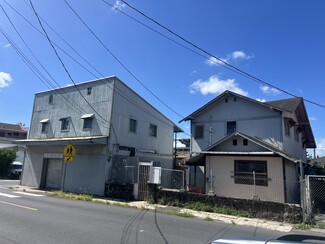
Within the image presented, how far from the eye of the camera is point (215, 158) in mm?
18234

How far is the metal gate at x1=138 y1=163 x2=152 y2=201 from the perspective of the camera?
1817 centimetres

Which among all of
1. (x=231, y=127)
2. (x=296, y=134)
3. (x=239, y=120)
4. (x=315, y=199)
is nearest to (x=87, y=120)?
(x=231, y=127)

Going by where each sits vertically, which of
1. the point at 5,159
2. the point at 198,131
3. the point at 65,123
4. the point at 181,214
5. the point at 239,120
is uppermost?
the point at 239,120

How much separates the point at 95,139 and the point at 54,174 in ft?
24.6

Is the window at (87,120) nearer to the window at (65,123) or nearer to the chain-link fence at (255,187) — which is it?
the window at (65,123)

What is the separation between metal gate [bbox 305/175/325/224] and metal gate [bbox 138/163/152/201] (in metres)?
8.98

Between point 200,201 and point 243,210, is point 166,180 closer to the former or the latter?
point 200,201

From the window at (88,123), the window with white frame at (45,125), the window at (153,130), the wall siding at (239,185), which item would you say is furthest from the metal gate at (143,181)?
the window with white frame at (45,125)

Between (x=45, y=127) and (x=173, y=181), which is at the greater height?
(x=45, y=127)

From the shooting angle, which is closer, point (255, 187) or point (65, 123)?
point (255, 187)

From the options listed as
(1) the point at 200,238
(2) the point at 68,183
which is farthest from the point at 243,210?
(2) the point at 68,183

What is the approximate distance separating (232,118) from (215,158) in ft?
19.1

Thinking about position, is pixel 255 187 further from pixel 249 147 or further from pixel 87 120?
pixel 87 120

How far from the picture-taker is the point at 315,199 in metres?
17.4
